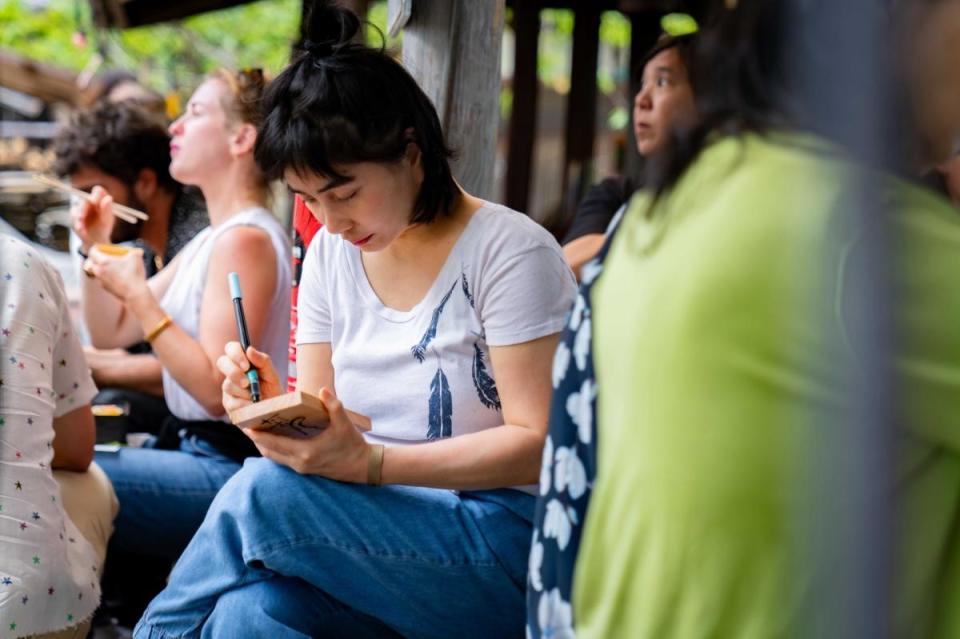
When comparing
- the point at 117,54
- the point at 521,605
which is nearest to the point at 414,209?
the point at 521,605

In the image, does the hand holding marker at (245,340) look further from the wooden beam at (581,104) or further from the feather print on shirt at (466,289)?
the wooden beam at (581,104)

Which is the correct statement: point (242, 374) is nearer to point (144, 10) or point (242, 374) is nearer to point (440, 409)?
point (440, 409)

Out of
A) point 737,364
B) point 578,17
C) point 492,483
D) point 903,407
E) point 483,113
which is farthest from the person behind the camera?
point 578,17

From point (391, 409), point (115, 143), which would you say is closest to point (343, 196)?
point (391, 409)

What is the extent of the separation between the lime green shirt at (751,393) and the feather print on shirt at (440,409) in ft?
2.44

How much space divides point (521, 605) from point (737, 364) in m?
0.90

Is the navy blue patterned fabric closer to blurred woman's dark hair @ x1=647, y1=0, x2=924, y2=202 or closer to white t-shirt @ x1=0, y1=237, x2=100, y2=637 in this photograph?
blurred woman's dark hair @ x1=647, y1=0, x2=924, y2=202

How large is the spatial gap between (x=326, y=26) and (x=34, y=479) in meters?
0.90

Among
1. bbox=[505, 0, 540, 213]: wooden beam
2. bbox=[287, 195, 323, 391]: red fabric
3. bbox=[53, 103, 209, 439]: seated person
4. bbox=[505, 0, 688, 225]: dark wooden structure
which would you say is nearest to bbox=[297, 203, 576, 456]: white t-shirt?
bbox=[287, 195, 323, 391]: red fabric

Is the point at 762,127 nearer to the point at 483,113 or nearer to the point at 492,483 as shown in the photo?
the point at 492,483

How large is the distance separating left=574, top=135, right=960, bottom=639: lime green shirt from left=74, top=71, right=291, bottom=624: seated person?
156 centimetres

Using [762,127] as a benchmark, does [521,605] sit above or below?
below

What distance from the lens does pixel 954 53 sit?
99cm

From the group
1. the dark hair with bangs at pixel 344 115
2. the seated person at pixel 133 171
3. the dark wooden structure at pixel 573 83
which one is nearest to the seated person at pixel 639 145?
the dark hair with bangs at pixel 344 115
